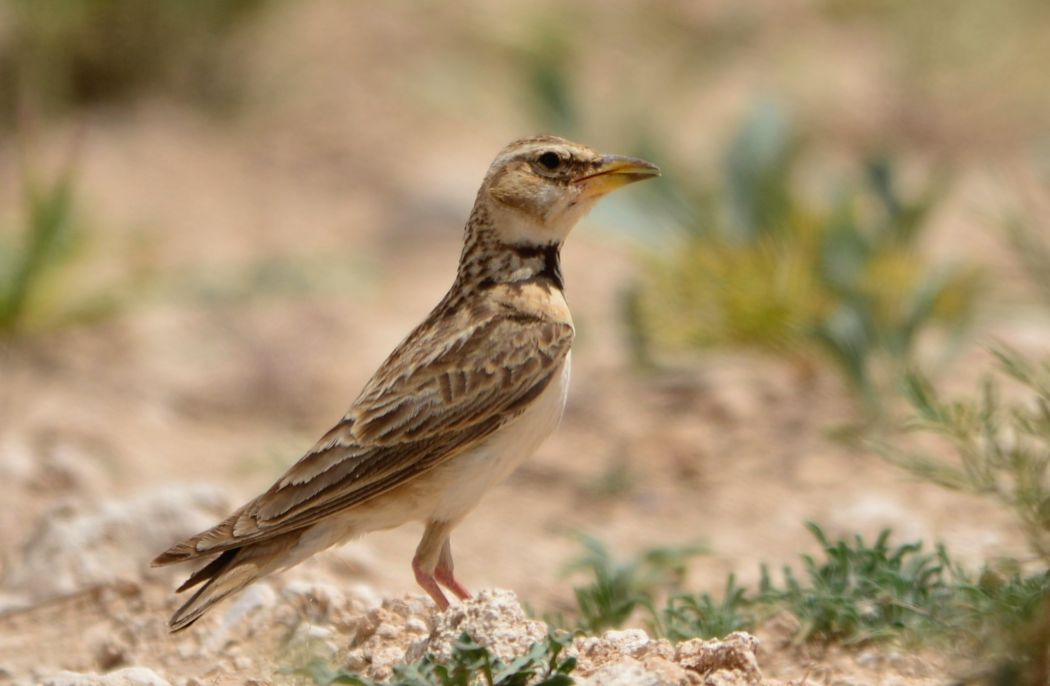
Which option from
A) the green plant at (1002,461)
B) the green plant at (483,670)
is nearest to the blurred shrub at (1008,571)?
the green plant at (1002,461)

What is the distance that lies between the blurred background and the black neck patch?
0.88 metres

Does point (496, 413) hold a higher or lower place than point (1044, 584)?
higher

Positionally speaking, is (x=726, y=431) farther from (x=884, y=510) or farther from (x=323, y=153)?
(x=323, y=153)

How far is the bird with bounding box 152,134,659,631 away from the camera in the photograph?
4.52 m

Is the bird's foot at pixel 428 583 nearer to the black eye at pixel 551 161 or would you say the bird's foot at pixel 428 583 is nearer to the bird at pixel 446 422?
the bird at pixel 446 422

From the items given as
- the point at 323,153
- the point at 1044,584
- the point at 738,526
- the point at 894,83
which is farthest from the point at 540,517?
the point at 894,83

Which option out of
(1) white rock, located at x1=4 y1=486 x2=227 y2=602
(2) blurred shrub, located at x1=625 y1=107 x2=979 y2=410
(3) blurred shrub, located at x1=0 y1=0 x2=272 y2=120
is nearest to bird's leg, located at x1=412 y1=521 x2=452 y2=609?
(1) white rock, located at x1=4 y1=486 x2=227 y2=602

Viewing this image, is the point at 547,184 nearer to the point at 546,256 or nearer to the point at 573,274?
the point at 546,256

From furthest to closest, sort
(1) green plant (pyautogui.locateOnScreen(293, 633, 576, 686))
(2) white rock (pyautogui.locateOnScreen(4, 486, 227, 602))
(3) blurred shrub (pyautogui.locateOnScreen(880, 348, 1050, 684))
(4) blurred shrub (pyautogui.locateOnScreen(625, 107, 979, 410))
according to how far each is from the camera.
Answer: (4) blurred shrub (pyautogui.locateOnScreen(625, 107, 979, 410)), (2) white rock (pyautogui.locateOnScreen(4, 486, 227, 602)), (1) green plant (pyautogui.locateOnScreen(293, 633, 576, 686)), (3) blurred shrub (pyautogui.locateOnScreen(880, 348, 1050, 684))

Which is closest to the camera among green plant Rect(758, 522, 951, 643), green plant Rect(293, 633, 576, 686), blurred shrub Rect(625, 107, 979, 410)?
green plant Rect(293, 633, 576, 686)

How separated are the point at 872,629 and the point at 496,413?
121cm

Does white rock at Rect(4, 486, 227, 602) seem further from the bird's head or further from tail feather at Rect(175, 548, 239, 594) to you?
the bird's head

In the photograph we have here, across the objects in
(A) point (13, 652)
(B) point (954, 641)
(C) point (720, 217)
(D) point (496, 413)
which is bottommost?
(B) point (954, 641)

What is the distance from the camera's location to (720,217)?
25.3 ft
